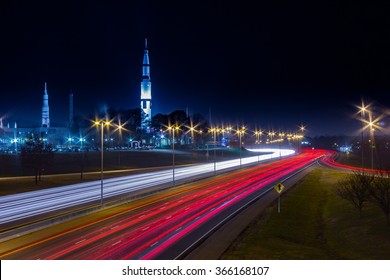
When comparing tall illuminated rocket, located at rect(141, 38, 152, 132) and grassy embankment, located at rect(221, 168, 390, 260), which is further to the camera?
tall illuminated rocket, located at rect(141, 38, 152, 132)

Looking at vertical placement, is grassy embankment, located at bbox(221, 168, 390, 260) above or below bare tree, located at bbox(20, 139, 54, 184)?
below

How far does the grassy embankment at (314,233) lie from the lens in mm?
20839

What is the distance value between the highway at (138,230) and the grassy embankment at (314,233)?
294 cm

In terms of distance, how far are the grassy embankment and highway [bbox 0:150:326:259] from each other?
2942 mm

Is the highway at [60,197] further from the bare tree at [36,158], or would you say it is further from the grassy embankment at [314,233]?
the grassy embankment at [314,233]

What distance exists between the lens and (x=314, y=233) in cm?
2850

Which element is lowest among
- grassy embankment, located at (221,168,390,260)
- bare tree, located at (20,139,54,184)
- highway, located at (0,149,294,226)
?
grassy embankment, located at (221,168,390,260)

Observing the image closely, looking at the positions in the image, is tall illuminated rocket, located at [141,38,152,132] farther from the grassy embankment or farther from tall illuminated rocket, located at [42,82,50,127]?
the grassy embankment

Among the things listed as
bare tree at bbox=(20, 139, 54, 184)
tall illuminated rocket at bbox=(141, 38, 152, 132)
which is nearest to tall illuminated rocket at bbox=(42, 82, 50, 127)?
tall illuminated rocket at bbox=(141, 38, 152, 132)

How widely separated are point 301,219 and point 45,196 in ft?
66.0

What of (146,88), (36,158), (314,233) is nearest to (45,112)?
(146,88)

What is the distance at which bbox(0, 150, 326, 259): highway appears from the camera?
19.2 metres

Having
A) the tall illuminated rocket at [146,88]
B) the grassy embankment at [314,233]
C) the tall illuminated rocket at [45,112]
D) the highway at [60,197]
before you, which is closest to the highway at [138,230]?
A: the grassy embankment at [314,233]

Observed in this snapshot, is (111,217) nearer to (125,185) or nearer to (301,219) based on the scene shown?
(301,219)
